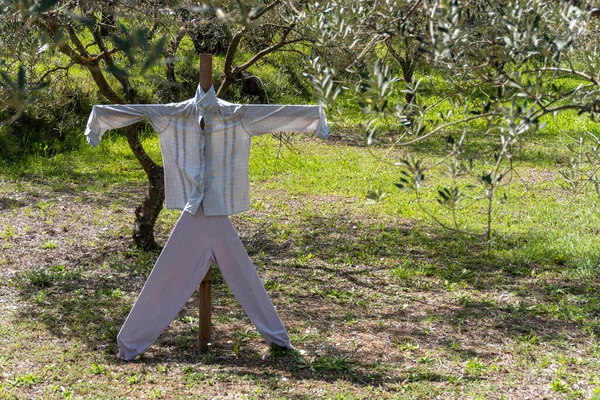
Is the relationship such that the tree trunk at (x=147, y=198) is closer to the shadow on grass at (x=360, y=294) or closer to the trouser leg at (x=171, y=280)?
the shadow on grass at (x=360, y=294)

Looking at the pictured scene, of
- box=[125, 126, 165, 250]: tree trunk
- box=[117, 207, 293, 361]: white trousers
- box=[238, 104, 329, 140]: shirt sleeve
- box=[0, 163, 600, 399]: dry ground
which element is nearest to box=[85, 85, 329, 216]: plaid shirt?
box=[238, 104, 329, 140]: shirt sleeve

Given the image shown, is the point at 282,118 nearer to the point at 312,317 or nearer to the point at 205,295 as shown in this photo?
the point at 205,295

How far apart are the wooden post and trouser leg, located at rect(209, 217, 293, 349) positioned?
0.19 meters

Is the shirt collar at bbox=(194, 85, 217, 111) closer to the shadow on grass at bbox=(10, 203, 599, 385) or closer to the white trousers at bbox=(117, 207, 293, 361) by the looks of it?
the white trousers at bbox=(117, 207, 293, 361)

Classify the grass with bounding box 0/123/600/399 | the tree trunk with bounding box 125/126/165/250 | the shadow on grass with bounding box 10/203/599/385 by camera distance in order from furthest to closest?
the tree trunk with bounding box 125/126/165/250 → the shadow on grass with bounding box 10/203/599/385 → the grass with bounding box 0/123/600/399

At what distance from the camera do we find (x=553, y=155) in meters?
14.0

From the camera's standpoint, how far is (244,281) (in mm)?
5203

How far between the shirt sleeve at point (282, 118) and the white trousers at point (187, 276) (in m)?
0.69

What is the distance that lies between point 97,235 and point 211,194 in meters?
4.07

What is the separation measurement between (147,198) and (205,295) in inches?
106

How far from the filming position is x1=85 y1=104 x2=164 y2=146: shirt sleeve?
5039 mm

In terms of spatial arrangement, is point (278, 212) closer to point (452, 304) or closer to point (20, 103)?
point (452, 304)

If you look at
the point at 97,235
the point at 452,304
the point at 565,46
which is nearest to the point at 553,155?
the point at 452,304

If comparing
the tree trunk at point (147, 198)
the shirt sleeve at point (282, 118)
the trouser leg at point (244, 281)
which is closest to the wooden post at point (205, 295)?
the trouser leg at point (244, 281)
